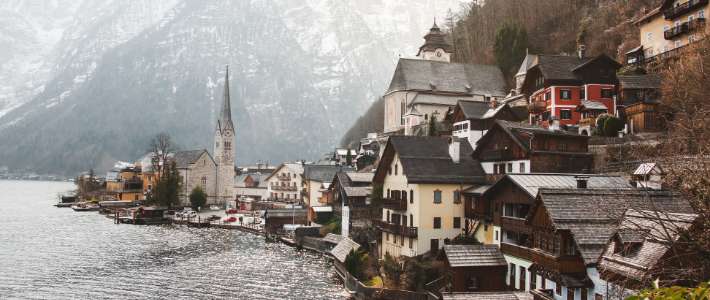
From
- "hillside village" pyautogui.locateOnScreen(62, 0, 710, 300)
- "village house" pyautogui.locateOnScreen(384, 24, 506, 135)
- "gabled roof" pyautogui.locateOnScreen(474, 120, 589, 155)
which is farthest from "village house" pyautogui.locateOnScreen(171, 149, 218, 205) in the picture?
"gabled roof" pyautogui.locateOnScreen(474, 120, 589, 155)

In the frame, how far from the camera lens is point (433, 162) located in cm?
4428

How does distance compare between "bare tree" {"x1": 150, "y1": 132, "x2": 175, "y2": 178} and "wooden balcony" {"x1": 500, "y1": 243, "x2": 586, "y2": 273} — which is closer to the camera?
"wooden balcony" {"x1": 500, "y1": 243, "x2": 586, "y2": 273}

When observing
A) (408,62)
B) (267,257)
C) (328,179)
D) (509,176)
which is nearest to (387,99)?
(408,62)

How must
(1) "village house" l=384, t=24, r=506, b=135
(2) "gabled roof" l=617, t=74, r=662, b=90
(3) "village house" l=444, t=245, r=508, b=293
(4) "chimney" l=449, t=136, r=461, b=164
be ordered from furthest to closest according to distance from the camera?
(1) "village house" l=384, t=24, r=506, b=135
(2) "gabled roof" l=617, t=74, r=662, b=90
(4) "chimney" l=449, t=136, r=461, b=164
(3) "village house" l=444, t=245, r=508, b=293

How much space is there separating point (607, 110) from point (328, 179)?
44.3 meters

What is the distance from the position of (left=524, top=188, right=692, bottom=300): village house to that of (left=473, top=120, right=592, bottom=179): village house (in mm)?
10192

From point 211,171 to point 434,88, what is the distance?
210 feet

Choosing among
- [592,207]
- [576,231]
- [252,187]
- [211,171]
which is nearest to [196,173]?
[211,171]

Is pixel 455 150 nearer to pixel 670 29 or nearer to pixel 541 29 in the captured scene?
pixel 670 29

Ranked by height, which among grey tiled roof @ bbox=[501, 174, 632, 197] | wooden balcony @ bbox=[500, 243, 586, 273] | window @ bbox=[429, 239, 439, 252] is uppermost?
grey tiled roof @ bbox=[501, 174, 632, 197]

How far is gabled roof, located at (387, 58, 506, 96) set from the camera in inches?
3548

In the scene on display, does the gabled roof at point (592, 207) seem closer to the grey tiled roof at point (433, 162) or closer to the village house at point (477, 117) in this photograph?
the grey tiled roof at point (433, 162)

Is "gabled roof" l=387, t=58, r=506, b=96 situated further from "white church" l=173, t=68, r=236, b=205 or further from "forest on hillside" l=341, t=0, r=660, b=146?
"white church" l=173, t=68, r=236, b=205

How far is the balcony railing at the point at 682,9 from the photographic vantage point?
48850mm
